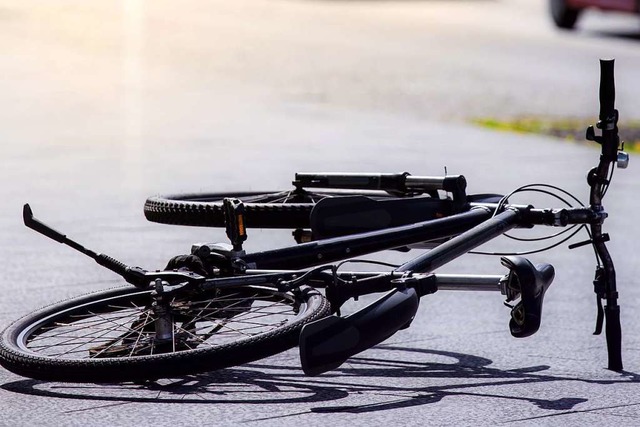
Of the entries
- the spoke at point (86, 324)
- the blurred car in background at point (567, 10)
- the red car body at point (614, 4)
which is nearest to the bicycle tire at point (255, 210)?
the spoke at point (86, 324)

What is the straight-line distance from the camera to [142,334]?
5.27m

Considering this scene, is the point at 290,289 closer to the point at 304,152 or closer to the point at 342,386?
the point at 342,386

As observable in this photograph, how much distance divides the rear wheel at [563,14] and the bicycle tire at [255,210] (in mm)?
22129

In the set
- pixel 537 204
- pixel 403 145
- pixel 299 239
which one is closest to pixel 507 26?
pixel 403 145

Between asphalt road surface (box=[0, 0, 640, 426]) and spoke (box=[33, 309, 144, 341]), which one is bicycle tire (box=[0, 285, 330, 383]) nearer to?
spoke (box=[33, 309, 144, 341])

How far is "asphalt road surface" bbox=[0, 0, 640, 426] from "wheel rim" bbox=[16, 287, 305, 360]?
0.15 m

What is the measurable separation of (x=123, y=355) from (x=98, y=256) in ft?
1.49

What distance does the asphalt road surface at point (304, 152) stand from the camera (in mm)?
5211

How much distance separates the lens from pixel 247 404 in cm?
508

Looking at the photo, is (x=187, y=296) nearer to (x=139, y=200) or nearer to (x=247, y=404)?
(x=247, y=404)

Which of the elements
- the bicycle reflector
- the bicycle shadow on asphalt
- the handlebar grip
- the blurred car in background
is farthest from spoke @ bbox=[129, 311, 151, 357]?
the blurred car in background

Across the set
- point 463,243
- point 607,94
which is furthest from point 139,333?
point 607,94

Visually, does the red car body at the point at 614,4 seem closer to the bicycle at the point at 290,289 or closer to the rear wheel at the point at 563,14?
the rear wheel at the point at 563,14

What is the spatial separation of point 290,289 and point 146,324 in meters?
0.51
